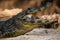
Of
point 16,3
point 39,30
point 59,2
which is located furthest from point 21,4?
point 39,30

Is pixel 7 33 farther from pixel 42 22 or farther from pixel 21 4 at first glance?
pixel 21 4

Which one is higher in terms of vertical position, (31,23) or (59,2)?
(59,2)

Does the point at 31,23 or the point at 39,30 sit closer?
the point at 31,23

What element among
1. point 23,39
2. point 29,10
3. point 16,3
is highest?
point 16,3

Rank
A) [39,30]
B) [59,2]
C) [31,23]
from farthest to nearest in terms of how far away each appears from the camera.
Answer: [59,2] → [39,30] → [31,23]

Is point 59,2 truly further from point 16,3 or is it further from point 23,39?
point 23,39

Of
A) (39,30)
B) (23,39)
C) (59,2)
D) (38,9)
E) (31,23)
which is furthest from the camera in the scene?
Result: (59,2)

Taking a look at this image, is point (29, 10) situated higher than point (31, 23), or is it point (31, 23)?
point (29, 10)

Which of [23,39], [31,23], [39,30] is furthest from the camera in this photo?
[39,30]

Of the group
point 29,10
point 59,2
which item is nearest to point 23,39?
point 29,10
